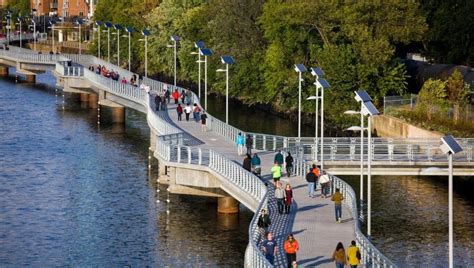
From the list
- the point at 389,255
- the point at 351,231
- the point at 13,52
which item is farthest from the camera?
the point at 13,52

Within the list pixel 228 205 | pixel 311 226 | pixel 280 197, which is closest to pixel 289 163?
pixel 228 205

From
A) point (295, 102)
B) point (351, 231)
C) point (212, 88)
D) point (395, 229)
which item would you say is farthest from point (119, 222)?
point (212, 88)

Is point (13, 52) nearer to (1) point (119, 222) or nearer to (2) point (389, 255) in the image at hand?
(1) point (119, 222)

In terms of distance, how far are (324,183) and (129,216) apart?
13.4 meters

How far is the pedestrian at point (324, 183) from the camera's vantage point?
5331cm

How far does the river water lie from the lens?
55.1 metres

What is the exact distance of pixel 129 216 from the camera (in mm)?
63281

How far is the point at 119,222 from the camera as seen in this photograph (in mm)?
61875

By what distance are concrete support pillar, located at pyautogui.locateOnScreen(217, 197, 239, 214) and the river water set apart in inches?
22.6

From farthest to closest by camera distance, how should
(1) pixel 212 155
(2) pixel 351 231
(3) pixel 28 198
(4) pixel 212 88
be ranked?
(4) pixel 212 88, (3) pixel 28 198, (1) pixel 212 155, (2) pixel 351 231

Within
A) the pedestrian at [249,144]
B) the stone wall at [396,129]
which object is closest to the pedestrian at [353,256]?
the pedestrian at [249,144]

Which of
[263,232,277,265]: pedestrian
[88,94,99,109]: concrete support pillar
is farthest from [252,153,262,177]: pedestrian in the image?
[88,94,99,109]: concrete support pillar

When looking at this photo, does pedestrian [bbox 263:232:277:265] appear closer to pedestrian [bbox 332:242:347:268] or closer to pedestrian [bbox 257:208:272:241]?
pedestrian [bbox 332:242:347:268]

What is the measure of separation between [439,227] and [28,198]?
2175 centimetres
